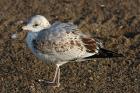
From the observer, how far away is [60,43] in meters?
6.00

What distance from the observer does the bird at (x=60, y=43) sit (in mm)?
6020

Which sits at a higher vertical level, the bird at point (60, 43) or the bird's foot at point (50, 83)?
the bird at point (60, 43)

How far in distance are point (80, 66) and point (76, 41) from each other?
984 mm

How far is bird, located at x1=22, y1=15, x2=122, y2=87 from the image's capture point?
6.02m

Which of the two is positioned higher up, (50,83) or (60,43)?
(60,43)

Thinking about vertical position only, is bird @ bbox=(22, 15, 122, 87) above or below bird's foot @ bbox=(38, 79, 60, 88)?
above

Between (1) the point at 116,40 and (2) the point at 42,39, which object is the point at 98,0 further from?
(2) the point at 42,39

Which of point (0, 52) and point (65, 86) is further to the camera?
point (0, 52)

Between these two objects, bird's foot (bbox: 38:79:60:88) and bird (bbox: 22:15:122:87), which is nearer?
bird (bbox: 22:15:122:87)

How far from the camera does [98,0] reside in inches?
373

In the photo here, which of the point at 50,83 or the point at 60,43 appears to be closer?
the point at 60,43

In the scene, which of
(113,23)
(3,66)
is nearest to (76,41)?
(3,66)

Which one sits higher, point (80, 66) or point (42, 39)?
point (42, 39)

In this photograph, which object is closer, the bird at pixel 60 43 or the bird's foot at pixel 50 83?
the bird at pixel 60 43
